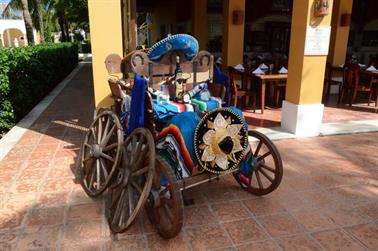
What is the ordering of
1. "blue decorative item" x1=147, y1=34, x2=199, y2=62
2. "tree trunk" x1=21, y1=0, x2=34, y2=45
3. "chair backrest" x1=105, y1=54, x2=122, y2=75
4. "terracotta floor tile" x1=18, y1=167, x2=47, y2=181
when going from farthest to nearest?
"tree trunk" x1=21, y1=0, x2=34, y2=45, "chair backrest" x1=105, y1=54, x2=122, y2=75, "terracotta floor tile" x1=18, y1=167, x2=47, y2=181, "blue decorative item" x1=147, y1=34, x2=199, y2=62

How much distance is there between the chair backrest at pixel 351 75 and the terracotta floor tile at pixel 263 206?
16.6 feet

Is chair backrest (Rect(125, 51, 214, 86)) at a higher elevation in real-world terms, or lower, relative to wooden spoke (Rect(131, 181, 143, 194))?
higher

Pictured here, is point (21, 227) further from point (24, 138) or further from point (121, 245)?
point (24, 138)

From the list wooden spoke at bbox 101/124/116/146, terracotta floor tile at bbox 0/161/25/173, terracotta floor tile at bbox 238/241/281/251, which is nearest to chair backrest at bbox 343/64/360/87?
terracotta floor tile at bbox 238/241/281/251

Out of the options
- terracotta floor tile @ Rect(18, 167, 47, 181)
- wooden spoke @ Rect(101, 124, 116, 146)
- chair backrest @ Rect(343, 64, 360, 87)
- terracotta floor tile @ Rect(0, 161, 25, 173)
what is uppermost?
chair backrest @ Rect(343, 64, 360, 87)

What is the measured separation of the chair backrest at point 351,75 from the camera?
7.04 meters

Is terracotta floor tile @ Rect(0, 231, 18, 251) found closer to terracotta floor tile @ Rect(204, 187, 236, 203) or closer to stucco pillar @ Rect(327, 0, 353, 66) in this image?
terracotta floor tile @ Rect(204, 187, 236, 203)

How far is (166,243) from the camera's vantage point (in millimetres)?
2590

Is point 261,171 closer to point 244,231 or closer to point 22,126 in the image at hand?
point 244,231

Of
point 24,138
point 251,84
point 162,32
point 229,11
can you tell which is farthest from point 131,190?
point 162,32

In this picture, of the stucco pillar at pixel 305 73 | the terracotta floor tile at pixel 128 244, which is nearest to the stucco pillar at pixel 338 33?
the stucco pillar at pixel 305 73

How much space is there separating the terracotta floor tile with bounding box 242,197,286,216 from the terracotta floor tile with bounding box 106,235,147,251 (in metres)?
1.09

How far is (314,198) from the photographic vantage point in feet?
10.9

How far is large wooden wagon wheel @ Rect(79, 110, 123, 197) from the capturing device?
2963 mm
